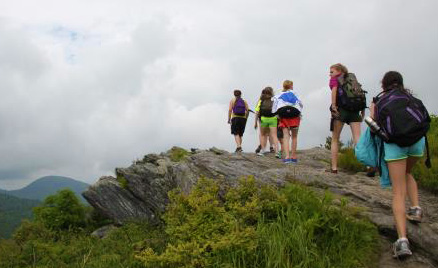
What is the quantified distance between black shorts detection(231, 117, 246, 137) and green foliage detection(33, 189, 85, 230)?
829 cm

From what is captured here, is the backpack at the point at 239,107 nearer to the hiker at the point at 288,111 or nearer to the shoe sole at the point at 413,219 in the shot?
the hiker at the point at 288,111

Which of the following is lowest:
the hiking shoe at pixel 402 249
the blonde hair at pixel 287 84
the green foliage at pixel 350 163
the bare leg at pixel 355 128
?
the hiking shoe at pixel 402 249

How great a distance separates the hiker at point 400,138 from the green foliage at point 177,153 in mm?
10560

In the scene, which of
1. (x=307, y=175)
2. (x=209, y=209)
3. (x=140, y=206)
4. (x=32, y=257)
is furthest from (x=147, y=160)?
(x=209, y=209)

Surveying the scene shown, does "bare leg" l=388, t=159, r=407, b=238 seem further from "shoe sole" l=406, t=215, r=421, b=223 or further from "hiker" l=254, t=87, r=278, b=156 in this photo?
"hiker" l=254, t=87, r=278, b=156

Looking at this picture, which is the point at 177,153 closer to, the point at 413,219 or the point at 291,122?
the point at 291,122

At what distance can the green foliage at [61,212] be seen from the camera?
716 inches

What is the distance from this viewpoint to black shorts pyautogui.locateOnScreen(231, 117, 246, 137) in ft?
48.6

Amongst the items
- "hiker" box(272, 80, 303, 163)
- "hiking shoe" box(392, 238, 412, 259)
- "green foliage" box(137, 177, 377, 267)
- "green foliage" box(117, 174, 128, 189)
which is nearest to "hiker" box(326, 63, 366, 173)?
"hiker" box(272, 80, 303, 163)

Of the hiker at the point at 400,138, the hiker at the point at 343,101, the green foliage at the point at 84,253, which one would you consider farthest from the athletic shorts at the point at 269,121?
the hiker at the point at 400,138

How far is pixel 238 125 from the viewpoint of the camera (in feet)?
48.9

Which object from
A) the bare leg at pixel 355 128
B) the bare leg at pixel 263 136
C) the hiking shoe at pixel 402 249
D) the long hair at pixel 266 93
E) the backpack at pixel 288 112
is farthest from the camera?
the bare leg at pixel 263 136

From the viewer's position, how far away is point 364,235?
6055mm

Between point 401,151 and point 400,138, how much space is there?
0.21m
